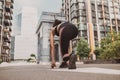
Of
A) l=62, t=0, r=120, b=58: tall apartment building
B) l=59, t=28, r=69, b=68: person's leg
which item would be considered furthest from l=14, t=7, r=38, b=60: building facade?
l=59, t=28, r=69, b=68: person's leg

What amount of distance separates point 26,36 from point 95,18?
291 feet

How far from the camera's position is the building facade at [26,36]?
132000 millimetres

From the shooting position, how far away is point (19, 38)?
134 m

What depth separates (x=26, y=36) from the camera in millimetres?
139625

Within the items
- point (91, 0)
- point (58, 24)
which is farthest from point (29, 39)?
point (58, 24)

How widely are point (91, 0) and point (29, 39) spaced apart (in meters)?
84.6

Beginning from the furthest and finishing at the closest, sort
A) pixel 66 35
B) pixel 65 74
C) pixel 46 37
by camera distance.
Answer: pixel 46 37
pixel 66 35
pixel 65 74

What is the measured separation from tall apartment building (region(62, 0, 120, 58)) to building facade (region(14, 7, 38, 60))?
258 ft

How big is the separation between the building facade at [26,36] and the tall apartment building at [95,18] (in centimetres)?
7856

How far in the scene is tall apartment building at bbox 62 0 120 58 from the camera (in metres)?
54.8

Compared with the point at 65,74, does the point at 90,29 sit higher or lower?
higher

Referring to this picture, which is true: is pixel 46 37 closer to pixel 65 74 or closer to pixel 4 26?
pixel 4 26

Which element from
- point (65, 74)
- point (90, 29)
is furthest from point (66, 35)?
point (90, 29)

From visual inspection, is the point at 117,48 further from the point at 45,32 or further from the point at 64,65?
the point at 45,32
